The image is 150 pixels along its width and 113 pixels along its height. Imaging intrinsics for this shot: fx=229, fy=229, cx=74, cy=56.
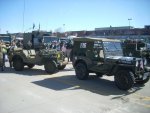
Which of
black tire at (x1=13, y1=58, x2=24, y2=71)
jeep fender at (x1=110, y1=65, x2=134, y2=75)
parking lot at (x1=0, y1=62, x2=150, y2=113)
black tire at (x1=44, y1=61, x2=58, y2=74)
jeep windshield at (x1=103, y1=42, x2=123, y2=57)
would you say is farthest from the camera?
black tire at (x1=13, y1=58, x2=24, y2=71)

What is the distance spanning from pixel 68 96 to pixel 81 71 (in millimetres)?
2844

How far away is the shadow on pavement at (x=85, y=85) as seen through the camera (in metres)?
8.40

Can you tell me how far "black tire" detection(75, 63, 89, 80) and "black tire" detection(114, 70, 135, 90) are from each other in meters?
1.82

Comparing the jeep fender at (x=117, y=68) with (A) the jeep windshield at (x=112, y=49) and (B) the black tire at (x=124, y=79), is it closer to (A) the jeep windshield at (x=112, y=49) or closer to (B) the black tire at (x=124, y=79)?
(B) the black tire at (x=124, y=79)

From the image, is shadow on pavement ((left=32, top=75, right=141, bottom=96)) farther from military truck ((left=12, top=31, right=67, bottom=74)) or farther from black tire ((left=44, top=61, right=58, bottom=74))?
military truck ((left=12, top=31, right=67, bottom=74))

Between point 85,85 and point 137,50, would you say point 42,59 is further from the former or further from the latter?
point 137,50

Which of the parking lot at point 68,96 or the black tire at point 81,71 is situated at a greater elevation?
the black tire at point 81,71

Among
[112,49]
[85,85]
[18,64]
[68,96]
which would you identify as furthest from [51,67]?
[68,96]

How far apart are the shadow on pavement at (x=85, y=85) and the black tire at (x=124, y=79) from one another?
0.66 ft

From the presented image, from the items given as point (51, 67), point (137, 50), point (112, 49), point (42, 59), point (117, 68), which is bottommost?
point (51, 67)

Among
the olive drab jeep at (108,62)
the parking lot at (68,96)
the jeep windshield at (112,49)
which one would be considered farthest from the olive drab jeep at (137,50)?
the parking lot at (68,96)

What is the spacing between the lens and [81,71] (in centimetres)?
1030

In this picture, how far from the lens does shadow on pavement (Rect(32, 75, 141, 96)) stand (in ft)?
27.6

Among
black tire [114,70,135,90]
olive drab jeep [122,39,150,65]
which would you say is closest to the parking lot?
black tire [114,70,135,90]
